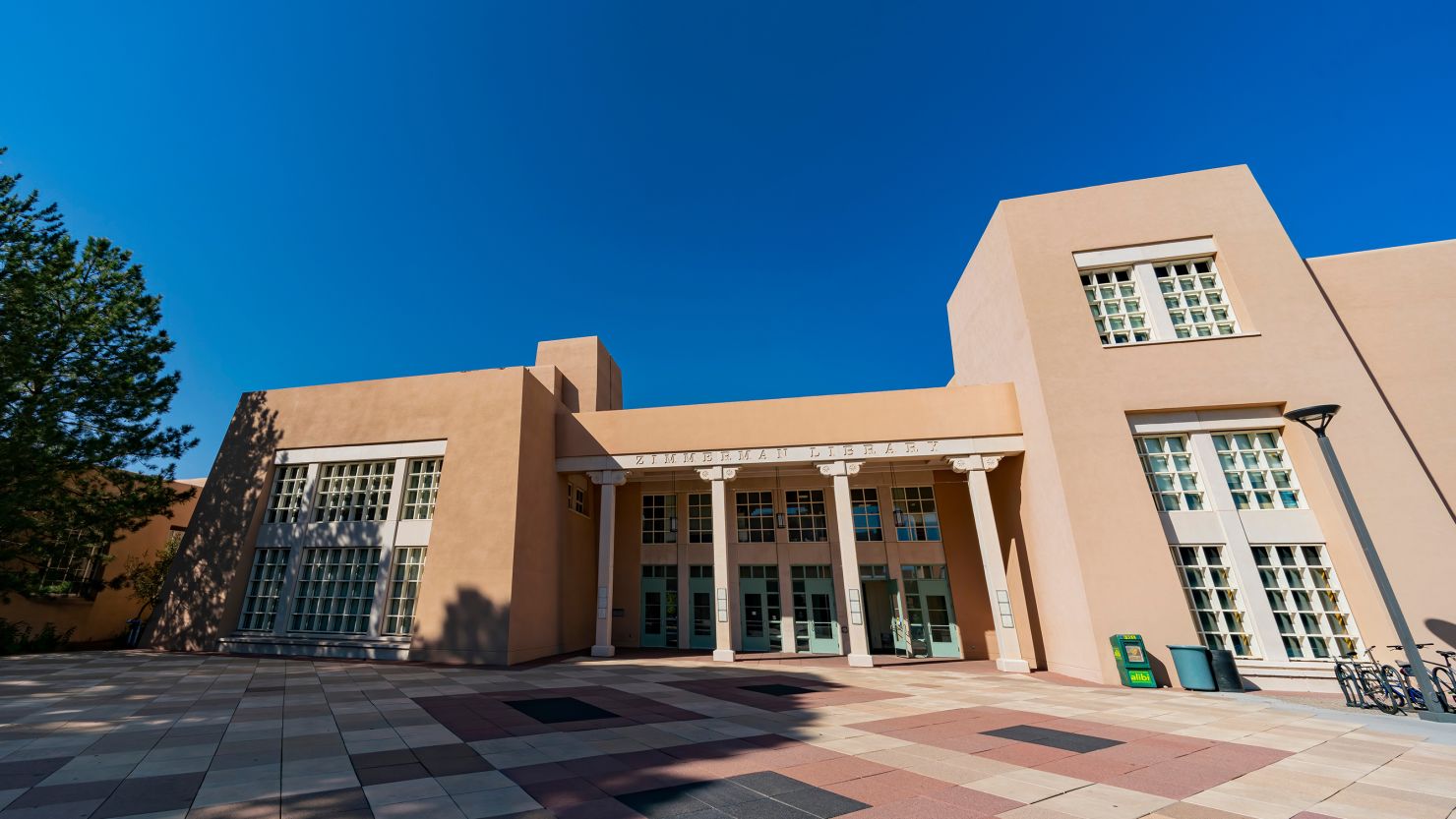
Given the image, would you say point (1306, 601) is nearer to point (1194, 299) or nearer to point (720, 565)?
point (1194, 299)

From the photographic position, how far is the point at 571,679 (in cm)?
1102

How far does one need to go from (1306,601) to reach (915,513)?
941cm

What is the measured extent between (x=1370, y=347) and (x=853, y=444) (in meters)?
13.0

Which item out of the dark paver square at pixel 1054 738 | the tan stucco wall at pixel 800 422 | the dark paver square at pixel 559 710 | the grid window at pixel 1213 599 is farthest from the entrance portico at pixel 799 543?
the dark paver square at pixel 1054 738

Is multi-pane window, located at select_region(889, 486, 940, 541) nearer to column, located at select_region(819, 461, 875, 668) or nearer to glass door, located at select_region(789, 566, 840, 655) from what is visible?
glass door, located at select_region(789, 566, 840, 655)

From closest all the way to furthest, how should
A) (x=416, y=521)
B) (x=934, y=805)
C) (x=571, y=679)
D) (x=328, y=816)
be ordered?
1. (x=328, y=816)
2. (x=934, y=805)
3. (x=571, y=679)
4. (x=416, y=521)

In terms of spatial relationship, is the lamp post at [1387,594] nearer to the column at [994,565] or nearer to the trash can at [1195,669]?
the trash can at [1195,669]

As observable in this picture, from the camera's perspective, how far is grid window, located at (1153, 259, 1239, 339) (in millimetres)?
14002

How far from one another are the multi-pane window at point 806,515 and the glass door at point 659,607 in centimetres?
457

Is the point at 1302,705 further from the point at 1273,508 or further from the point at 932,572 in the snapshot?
the point at 932,572

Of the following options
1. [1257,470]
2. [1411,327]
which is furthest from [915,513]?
[1411,327]

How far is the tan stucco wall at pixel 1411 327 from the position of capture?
41.9ft

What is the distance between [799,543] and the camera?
1912cm

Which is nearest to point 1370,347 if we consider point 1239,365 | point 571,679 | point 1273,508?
point 1239,365
